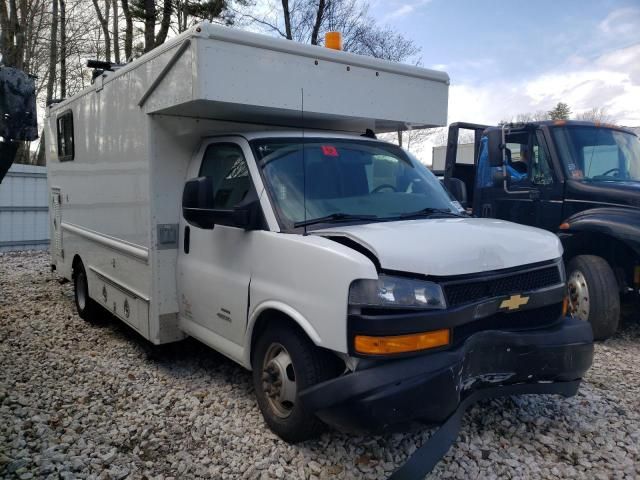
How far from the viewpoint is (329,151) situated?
3.97 metres

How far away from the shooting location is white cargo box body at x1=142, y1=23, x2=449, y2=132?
11.8 feet

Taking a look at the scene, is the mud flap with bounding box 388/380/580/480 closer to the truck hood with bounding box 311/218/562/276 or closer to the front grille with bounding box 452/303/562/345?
the front grille with bounding box 452/303/562/345

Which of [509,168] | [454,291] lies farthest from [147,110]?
[509,168]

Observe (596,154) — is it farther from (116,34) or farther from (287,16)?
(116,34)

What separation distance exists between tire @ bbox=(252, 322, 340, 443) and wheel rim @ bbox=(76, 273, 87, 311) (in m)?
3.65

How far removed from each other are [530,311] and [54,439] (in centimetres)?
319

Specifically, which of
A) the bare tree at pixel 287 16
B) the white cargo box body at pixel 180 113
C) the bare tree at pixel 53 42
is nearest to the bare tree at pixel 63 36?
the bare tree at pixel 53 42

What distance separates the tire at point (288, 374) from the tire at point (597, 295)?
3.50m

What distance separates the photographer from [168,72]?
395 centimetres

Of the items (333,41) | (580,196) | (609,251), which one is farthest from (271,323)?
(609,251)

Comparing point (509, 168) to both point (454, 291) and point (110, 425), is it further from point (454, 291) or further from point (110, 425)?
point (110, 425)

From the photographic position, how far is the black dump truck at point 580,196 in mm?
5355

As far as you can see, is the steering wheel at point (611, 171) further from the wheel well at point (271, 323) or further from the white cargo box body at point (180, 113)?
the wheel well at point (271, 323)

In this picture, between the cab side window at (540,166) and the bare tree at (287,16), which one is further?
the bare tree at (287,16)
